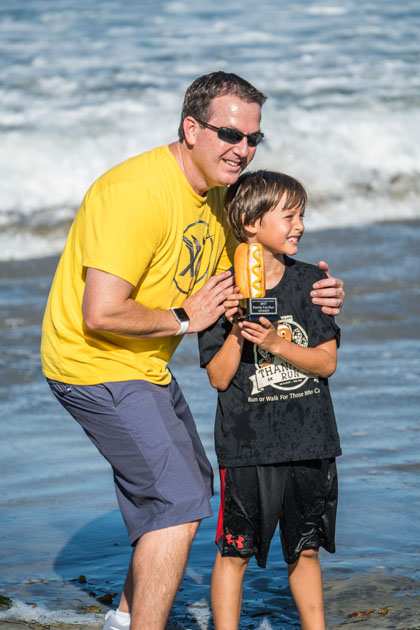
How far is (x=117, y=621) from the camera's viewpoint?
4277mm

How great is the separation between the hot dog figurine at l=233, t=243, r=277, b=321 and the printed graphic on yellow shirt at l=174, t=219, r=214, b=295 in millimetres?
191

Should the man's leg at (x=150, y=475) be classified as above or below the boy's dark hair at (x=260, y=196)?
below

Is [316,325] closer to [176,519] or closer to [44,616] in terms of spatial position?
[176,519]

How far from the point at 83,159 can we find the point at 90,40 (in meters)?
7.30

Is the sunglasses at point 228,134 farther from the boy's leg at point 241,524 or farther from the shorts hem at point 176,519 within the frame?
the shorts hem at point 176,519

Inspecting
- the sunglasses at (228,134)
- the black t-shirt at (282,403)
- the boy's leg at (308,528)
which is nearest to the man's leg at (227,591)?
the boy's leg at (308,528)

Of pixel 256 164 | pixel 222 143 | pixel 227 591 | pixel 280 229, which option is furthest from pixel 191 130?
pixel 256 164

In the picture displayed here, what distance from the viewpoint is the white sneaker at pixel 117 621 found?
14.0ft

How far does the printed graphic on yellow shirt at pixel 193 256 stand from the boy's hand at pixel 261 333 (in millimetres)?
326

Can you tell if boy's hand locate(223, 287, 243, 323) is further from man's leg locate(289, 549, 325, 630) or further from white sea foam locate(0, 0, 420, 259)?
white sea foam locate(0, 0, 420, 259)

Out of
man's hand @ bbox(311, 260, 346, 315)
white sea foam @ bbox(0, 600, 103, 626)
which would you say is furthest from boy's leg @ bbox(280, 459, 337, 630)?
white sea foam @ bbox(0, 600, 103, 626)

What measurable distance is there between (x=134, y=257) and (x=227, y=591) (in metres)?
1.15

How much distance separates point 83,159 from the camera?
1440 centimetres

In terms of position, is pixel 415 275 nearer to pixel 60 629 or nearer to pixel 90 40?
pixel 60 629
